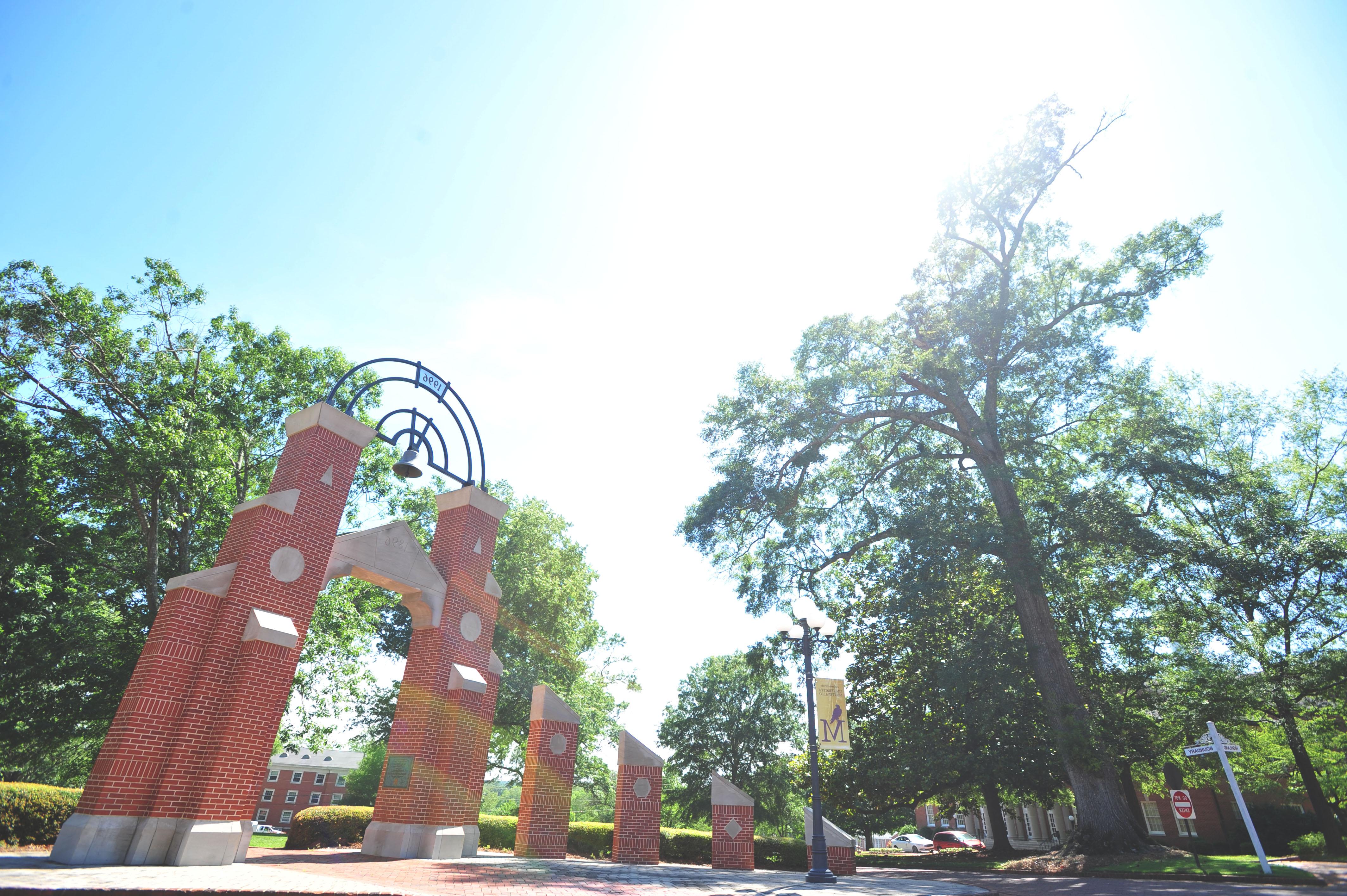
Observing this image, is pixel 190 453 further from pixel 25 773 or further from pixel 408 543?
pixel 25 773

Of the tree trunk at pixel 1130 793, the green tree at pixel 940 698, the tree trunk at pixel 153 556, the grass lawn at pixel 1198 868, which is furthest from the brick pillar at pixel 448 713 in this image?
the tree trunk at pixel 1130 793

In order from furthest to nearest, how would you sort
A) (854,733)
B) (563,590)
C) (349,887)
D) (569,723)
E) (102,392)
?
(563,590) < (854,733) < (102,392) < (569,723) < (349,887)

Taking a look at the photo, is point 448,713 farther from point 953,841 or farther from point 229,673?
point 953,841

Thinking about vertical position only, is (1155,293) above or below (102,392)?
above

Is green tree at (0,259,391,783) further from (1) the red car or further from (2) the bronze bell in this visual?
(1) the red car

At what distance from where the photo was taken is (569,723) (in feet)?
47.7

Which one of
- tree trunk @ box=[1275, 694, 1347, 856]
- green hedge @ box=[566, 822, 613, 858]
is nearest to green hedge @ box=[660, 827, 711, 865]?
green hedge @ box=[566, 822, 613, 858]

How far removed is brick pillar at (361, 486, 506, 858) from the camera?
38.9 feet

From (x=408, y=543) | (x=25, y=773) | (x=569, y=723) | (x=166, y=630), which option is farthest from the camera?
(x=25, y=773)

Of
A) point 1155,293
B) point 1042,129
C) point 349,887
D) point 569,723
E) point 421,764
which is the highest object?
point 1042,129

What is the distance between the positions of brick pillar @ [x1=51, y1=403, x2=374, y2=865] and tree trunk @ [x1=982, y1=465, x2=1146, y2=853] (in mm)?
16245

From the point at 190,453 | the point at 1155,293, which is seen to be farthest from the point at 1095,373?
the point at 190,453

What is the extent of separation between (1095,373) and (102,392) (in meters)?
27.5

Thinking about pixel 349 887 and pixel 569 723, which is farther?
pixel 569 723
